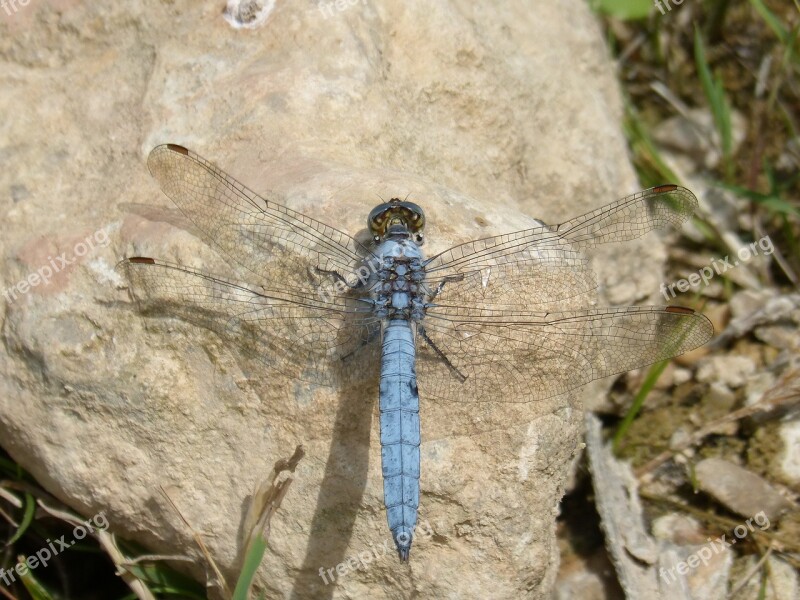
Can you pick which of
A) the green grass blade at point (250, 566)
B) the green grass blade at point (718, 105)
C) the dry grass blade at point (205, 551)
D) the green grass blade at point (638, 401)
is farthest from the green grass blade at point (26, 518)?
the green grass blade at point (718, 105)

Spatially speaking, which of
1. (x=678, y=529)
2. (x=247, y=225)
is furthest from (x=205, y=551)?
(x=678, y=529)

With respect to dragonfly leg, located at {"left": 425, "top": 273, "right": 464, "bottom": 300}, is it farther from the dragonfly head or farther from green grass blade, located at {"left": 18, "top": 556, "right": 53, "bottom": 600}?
green grass blade, located at {"left": 18, "top": 556, "right": 53, "bottom": 600}

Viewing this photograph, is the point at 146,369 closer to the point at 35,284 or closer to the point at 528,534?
the point at 35,284

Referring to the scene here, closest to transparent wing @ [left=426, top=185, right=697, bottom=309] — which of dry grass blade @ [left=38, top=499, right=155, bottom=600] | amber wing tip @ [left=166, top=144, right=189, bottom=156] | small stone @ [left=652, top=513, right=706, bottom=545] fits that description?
amber wing tip @ [left=166, top=144, right=189, bottom=156]

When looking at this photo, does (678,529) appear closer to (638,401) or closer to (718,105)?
(638,401)

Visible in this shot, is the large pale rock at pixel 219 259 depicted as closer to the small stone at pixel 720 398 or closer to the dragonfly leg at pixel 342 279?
the dragonfly leg at pixel 342 279

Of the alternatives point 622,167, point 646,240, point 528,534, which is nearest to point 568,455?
point 528,534

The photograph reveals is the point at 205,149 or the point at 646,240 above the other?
the point at 646,240
